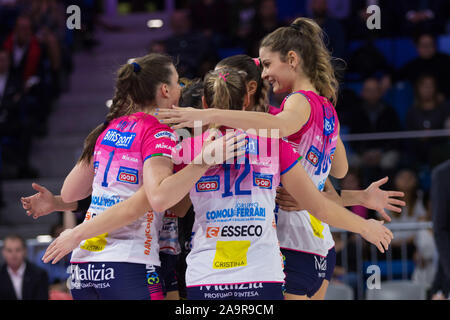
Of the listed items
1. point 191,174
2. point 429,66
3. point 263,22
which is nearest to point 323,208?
point 191,174

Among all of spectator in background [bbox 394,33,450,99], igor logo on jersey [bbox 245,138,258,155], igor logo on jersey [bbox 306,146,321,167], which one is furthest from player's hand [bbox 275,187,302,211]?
spectator in background [bbox 394,33,450,99]

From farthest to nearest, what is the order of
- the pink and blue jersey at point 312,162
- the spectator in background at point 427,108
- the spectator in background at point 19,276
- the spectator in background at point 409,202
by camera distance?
the spectator in background at point 427,108 < the spectator in background at point 409,202 < the spectator in background at point 19,276 < the pink and blue jersey at point 312,162

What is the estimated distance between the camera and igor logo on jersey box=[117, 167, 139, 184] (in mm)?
3025

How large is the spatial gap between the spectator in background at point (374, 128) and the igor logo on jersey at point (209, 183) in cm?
444

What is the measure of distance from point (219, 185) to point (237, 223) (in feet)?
0.59

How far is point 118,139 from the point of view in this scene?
3070 mm

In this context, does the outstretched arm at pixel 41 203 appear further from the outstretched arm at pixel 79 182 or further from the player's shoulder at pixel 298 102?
the player's shoulder at pixel 298 102

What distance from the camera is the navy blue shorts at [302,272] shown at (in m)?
3.31

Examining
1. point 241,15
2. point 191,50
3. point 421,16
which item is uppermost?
point 241,15

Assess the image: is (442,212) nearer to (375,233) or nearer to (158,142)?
(375,233)

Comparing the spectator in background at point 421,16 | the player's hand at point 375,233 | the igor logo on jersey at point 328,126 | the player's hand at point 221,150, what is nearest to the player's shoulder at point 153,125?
the player's hand at point 221,150

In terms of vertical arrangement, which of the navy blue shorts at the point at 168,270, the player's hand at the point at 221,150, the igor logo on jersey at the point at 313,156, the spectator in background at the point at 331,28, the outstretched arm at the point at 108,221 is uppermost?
the spectator in background at the point at 331,28

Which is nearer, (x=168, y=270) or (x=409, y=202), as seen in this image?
(x=168, y=270)
